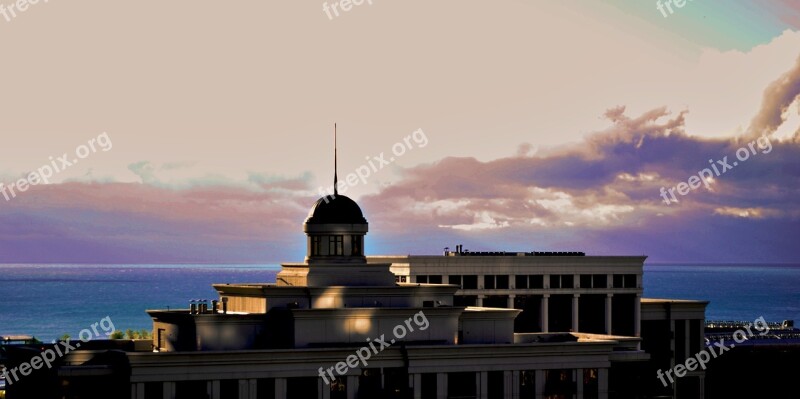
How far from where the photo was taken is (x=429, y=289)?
286 feet

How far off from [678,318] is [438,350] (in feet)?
182

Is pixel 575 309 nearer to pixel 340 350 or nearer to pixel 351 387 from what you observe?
pixel 351 387

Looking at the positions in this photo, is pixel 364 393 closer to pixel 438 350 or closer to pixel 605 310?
pixel 438 350

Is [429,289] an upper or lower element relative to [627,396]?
upper

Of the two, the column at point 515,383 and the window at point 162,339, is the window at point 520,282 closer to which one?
the column at point 515,383

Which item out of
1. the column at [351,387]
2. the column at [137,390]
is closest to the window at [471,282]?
the column at [351,387]

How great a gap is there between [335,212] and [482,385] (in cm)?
1385

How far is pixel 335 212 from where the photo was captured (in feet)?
292

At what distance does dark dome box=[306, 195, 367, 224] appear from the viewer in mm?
88819

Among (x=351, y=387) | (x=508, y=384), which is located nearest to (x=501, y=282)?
(x=508, y=384)

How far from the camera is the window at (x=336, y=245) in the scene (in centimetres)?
8856

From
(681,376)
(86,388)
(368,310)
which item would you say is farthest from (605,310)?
(86,388)

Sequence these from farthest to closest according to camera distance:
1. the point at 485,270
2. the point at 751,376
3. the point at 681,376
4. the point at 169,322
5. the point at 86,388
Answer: the point at 751,376
the point at 485,270
the point at 681,376
the point at 169,322
the point at 86,388

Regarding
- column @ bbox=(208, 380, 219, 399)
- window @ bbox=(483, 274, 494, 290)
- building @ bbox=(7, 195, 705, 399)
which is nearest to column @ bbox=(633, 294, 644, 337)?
window @ bbox=(483, 274, 494, 290)
